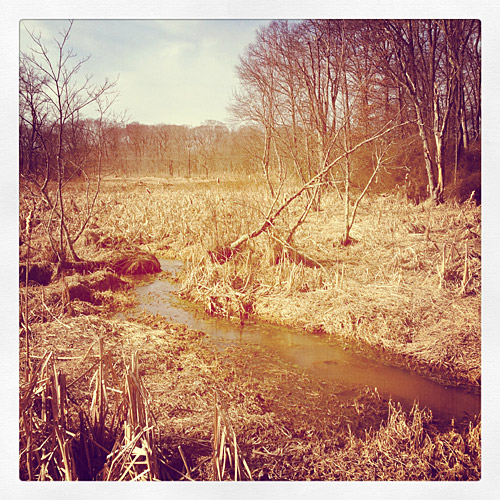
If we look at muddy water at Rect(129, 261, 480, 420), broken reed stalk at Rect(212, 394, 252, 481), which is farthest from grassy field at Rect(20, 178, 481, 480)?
muddy water at Rect(129, 261, 480, 420)

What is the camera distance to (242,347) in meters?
4.10

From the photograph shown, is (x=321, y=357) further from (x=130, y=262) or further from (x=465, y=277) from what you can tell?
(x=130, y=262)

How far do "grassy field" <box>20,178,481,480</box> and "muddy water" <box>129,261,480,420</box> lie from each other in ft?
0.44

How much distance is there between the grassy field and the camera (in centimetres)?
256

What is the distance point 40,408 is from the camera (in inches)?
99.5

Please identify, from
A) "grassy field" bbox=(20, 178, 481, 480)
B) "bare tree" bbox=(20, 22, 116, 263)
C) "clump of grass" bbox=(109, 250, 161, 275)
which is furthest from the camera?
"clump of grass" bbox=(109, 250, 161, 275)

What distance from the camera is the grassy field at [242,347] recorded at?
256 centimetres

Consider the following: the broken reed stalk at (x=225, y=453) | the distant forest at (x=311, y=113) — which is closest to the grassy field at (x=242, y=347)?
the broken reed stalk at (x=225, y=453)

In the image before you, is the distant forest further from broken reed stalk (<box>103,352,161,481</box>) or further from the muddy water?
broken reed stalk (<box>103,352,161,481</box>)

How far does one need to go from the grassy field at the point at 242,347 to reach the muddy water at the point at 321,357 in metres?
0.14

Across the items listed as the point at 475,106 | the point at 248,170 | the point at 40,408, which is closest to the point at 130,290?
the point at 248,170
